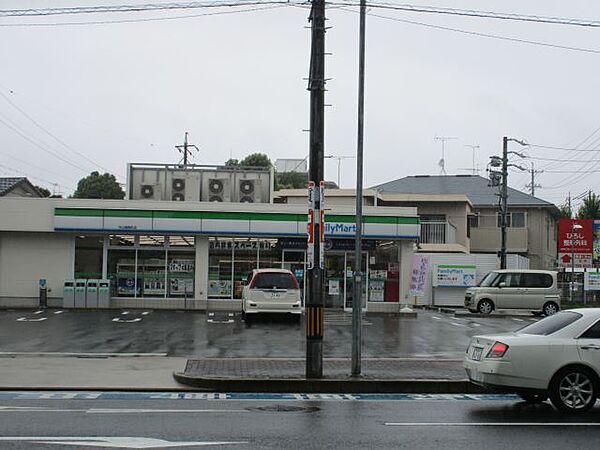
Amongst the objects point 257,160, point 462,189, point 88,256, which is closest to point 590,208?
point 462,189

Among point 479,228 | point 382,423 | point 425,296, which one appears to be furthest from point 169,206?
point 479,228

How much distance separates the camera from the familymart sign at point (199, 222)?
32.2 metres

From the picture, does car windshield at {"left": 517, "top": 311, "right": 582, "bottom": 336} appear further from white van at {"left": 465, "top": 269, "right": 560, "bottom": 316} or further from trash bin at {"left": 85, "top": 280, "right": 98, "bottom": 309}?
trash bin at {"left": 85, "top": 280, "right": 98, "bottom": 309}

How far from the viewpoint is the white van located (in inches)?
1291

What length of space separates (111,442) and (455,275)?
32.5 meters

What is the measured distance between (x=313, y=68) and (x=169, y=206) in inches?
761

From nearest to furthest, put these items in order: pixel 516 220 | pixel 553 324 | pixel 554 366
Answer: pixel 554 366 < pixel 553 324 < pixel 516 220

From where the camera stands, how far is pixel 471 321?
2909cm

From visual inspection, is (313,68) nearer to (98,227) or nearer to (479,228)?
(98,227)

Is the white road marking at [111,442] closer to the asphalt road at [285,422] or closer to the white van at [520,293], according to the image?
the asphalt road at [285,422]

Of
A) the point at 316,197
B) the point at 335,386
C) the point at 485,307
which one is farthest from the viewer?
the point at 485,307

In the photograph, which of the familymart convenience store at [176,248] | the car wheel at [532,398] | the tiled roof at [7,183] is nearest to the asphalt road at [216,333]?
the familymart convenience store at [176,248]

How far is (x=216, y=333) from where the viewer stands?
2273cm

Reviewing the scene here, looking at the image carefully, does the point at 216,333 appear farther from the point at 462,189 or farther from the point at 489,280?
the point at 462,189
